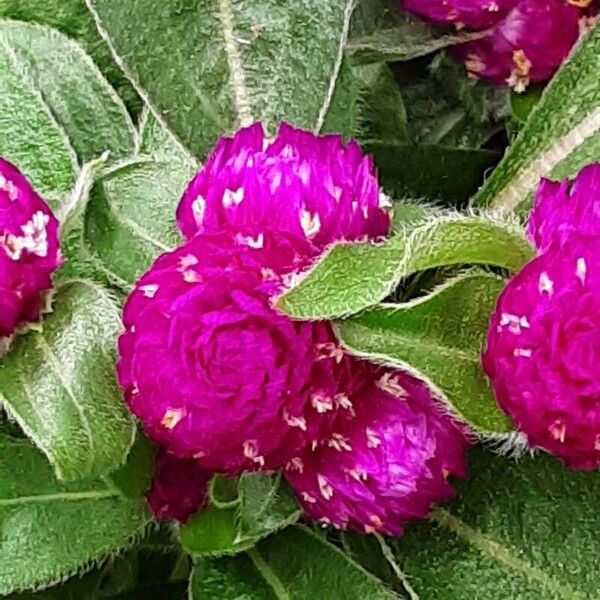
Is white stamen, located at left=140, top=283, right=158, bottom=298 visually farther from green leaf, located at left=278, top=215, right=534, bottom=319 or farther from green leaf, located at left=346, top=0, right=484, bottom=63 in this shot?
green leaf, located at left=346, top=0, right=484, bottom=63

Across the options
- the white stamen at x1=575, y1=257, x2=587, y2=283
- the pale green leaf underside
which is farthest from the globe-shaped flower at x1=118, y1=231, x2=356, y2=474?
the pale green leaf underside

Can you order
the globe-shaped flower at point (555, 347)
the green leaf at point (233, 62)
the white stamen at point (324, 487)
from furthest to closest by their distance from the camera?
the green leaf at point (233, 62), the white stamen at point (324, 487), the globe-shaped flower at point (555, 347)

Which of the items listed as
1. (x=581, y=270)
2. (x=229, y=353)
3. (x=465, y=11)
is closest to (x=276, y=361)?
(x=229, y=353)

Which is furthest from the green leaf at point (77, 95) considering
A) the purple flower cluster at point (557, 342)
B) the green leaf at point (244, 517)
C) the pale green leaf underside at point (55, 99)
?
the purple flower cluster at point (557, 342)

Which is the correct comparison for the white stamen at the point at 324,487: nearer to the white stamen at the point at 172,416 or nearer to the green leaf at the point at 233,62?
the white stamen at the point at 172,416

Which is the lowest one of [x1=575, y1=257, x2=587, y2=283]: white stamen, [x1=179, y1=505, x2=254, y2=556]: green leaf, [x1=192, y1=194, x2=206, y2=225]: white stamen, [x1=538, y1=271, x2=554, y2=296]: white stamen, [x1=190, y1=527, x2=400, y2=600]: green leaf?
[x1=190, y1=527, x2=400, y2=600]: green leaf

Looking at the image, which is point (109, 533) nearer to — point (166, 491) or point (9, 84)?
point (166, 491)
